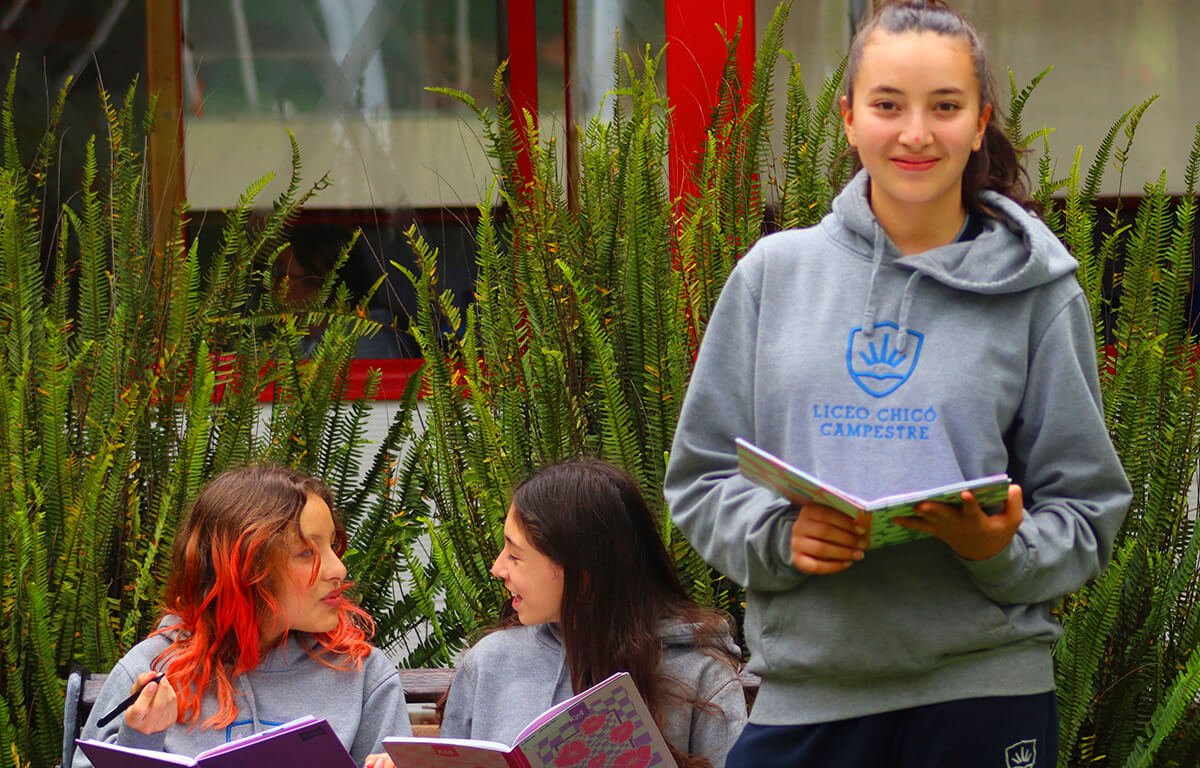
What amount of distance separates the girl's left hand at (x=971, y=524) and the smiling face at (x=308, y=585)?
4.13 ft

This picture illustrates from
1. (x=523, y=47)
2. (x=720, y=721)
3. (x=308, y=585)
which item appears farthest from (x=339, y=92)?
(x=720, y=721)

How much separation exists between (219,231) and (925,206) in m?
3.84

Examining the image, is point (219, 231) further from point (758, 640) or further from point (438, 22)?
point (758, 640)

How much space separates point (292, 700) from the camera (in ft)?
8.05

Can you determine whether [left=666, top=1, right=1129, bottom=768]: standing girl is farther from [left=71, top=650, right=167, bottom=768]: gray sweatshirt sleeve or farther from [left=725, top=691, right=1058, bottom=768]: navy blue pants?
[left=71, top=650, right=167, bottom=768]: gray sweatshirt sleeve

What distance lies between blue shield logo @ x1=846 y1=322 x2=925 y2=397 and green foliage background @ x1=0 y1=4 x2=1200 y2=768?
1149mm

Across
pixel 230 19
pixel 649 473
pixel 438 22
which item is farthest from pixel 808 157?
pixel 230 19

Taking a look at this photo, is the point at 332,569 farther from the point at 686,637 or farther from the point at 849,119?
the point at 849,119

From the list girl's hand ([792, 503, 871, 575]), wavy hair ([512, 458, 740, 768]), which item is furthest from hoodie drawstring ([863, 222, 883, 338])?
wavy hair ([512, 458, 740, 768])

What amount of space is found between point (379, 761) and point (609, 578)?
0.46m

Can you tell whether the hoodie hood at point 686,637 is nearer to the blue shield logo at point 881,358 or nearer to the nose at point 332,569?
the nose at point 332,569

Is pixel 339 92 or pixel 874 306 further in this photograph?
pixel 339 92

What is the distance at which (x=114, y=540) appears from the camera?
321 centimetres

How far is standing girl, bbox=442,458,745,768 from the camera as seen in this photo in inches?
91.4
